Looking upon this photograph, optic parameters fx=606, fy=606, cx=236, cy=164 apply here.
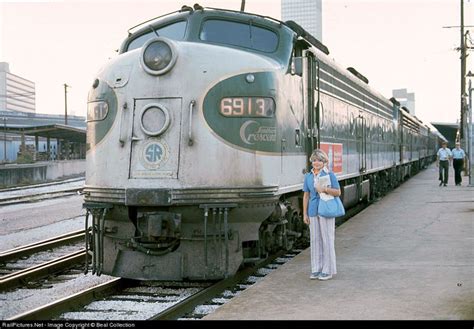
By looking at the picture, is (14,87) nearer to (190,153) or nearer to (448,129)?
(448,129)

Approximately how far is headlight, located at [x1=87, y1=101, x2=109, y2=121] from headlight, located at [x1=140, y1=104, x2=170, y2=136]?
0.64 meters

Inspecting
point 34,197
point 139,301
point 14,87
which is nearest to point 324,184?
point 139,301

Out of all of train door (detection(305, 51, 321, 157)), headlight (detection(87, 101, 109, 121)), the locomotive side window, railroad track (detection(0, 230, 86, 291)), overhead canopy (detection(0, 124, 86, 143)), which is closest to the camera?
headlight (detection(87, 101, 109, 121))

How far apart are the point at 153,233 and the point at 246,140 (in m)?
1.54

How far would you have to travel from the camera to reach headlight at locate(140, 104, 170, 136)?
7.06 metres

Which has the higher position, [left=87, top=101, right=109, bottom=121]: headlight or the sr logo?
[left=87, top=101, right=109, bottom=121]: headlight

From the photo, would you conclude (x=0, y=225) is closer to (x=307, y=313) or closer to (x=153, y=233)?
(x=153, y=233)

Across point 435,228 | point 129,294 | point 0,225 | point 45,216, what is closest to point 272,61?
point 129,294

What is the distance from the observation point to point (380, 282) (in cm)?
705

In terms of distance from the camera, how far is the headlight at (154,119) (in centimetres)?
706

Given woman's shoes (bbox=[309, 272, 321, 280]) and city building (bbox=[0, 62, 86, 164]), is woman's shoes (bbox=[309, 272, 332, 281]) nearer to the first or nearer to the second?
woman's shoes (bbox=[309, 272, 321, 280])

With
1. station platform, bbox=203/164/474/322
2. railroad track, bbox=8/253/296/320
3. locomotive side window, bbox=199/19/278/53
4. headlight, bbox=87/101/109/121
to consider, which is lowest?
railroad track, bbox=8/253/296/320

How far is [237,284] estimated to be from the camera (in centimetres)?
782

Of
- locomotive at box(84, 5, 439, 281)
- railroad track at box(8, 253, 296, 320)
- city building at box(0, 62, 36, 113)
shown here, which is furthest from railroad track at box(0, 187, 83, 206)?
city building at box(0, 62, 36, 113)
